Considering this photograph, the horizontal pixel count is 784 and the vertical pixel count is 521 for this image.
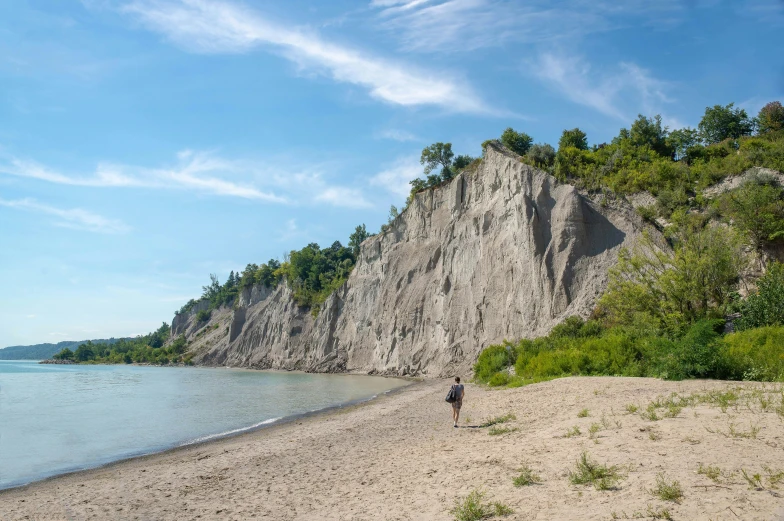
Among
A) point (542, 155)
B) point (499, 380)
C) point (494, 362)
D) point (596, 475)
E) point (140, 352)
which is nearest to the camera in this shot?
point (596, 475)

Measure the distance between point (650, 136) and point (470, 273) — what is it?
20.5 m

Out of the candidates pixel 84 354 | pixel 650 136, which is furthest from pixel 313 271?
pixel 84 354

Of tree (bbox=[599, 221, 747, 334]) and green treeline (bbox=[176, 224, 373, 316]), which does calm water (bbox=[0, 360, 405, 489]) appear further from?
green treeline (bbox=[176, 224, 373, 316])

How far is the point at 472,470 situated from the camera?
855cm

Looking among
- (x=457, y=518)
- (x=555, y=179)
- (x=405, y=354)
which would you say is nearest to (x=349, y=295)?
(x=405, y=354)

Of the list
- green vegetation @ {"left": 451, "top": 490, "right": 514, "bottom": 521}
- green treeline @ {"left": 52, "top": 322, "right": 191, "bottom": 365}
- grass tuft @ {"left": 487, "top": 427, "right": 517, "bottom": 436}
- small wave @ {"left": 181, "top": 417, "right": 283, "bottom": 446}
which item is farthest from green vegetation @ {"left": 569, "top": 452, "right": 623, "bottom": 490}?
green treeline @ {"left": 52, "top": 322, "right": 191, "bottom": 365}

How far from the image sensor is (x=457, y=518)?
640 cm

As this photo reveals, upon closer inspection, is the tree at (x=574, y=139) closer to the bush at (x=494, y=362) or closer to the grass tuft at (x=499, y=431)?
the bush at (x=494, y=362)

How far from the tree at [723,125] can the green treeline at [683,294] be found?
1409cm

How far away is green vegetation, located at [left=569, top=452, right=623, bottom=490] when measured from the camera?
21.6 ft

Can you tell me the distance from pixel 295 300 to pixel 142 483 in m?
62.1

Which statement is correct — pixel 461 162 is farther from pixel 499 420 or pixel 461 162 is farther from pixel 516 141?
pixel 499 420

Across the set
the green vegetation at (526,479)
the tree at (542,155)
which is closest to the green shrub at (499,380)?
the green vegetation at (526,479)

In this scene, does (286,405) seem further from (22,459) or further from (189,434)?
(22,459)
